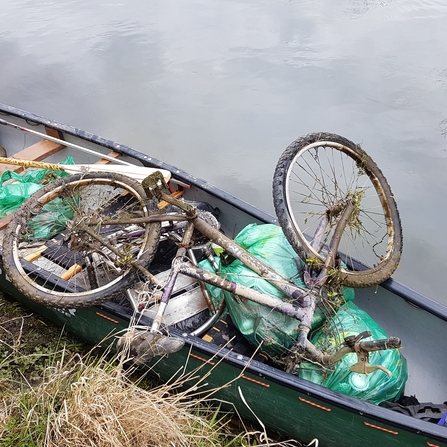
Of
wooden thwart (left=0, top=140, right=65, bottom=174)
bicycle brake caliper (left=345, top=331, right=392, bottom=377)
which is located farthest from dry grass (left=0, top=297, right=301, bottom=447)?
wooden thwart (left=0, top=140, right=65, bottom=174)

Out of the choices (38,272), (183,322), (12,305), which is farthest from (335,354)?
(12,305)

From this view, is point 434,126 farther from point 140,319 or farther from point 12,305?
point 12,305

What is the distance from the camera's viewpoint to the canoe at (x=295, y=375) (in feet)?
7.68

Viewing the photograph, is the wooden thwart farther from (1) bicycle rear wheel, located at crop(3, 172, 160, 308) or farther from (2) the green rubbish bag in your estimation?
(2) the green rubbish bag

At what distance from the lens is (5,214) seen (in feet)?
12.2

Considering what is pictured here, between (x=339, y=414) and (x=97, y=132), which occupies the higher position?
Answer: (x=97, y=132)

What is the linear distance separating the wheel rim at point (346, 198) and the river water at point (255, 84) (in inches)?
11.9

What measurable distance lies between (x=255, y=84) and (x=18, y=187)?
3.76 metres

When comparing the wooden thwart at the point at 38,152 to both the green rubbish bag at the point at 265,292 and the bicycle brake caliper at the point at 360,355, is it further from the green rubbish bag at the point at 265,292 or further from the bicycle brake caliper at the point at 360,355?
the bicycle brake caliper at the point at 360,355

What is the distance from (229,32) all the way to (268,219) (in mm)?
5184

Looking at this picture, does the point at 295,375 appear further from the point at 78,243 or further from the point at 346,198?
the point at 78,243

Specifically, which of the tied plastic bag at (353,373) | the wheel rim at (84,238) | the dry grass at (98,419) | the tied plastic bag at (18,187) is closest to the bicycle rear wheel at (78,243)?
the wheel rim at (84,238)

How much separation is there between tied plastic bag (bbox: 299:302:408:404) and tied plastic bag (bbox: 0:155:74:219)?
2369 mm

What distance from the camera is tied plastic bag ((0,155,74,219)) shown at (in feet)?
12.1
